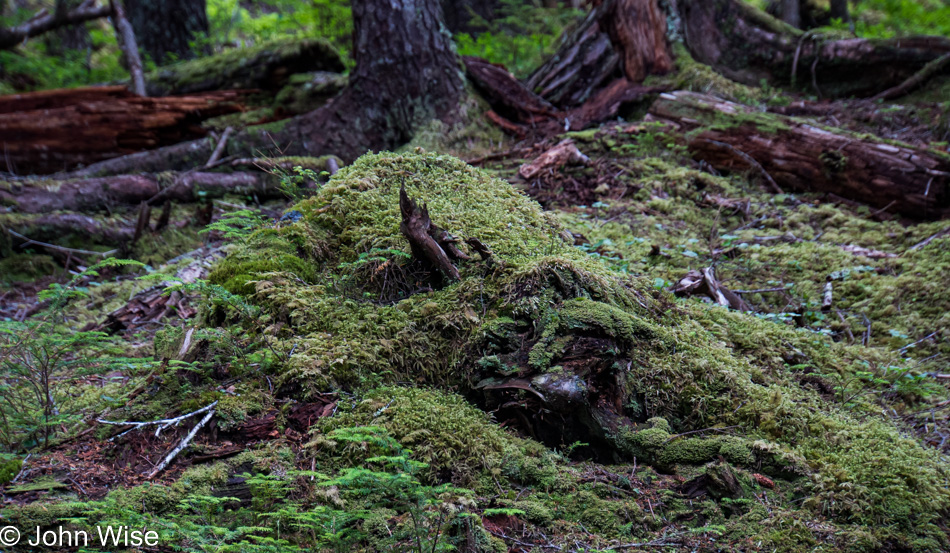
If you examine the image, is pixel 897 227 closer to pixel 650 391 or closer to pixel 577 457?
pixel 650 391

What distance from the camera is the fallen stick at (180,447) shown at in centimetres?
236

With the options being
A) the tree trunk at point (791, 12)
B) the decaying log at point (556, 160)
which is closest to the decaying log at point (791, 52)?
the decaying log at point (556, 160)

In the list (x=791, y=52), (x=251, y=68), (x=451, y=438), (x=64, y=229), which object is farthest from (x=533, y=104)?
(x=451, y=438)

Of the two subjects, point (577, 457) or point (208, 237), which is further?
point (208, 237)

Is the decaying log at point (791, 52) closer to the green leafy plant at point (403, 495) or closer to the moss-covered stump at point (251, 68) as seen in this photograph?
the moss-covered stump at point (251, 68)

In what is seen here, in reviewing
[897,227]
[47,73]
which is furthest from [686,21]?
[47,73]

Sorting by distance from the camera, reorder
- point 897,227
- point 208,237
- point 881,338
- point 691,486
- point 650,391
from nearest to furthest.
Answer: point 691,486, point 650,391, point 881,338, point 897,227, point 208,237

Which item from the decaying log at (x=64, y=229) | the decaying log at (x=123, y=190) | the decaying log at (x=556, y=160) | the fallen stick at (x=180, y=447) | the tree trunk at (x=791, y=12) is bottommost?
the fallen stick at (x=180, y=447)

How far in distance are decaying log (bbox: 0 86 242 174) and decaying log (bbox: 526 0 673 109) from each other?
536 cm

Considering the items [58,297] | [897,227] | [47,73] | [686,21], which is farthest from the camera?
[47,73]

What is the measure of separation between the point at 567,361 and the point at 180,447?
6.25 feet

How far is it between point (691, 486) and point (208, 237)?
18.3 ft

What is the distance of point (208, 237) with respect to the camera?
19.7 ft

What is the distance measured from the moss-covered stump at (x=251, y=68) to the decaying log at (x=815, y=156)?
218 inches
